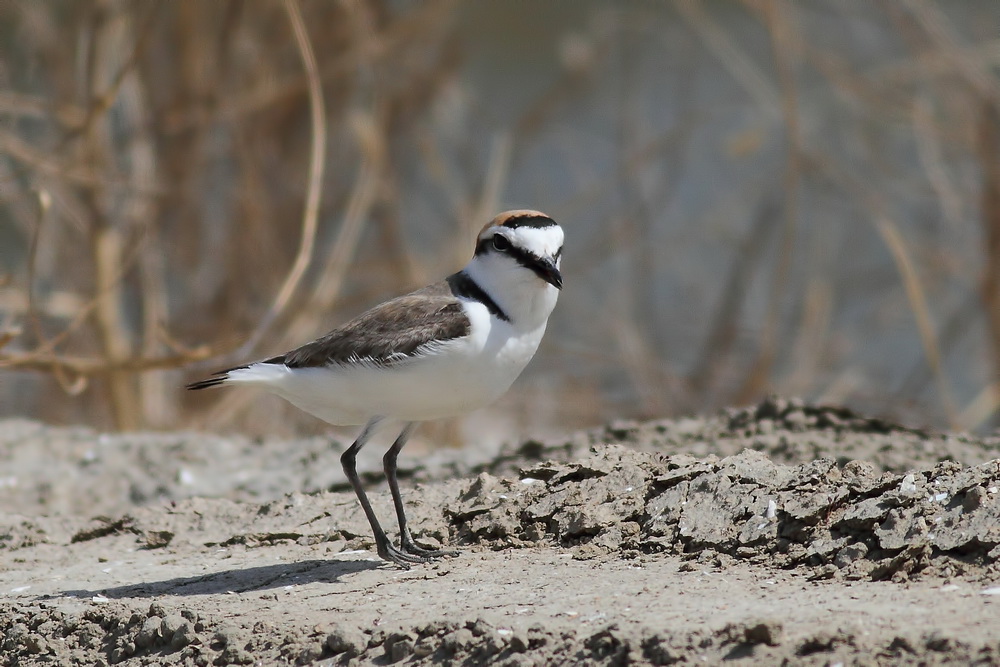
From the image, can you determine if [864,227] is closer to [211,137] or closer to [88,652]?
[211,137]

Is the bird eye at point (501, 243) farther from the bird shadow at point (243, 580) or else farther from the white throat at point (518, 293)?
the bird shadow at point (243, 580)

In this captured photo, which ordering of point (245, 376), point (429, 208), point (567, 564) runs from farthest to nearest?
point (429, 208)
point (245, 376)
point (567, 564)

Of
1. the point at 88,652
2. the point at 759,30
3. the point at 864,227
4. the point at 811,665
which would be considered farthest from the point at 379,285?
the point at 759,30

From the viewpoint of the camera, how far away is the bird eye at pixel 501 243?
Answer: 403 centimetres

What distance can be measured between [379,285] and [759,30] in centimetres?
863

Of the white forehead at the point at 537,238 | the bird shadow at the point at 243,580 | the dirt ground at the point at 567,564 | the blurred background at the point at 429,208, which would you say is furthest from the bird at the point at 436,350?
the blurred background at the point at 429,208

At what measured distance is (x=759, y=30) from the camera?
1568 centimetres

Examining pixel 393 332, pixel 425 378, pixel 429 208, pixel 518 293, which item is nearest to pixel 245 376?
pixel 393 332

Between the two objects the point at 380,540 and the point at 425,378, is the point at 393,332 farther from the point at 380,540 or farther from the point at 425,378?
the point at 380,540

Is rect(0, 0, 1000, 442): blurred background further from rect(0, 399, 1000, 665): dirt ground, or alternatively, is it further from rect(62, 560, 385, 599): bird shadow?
rect(62, 560, 385, 599): bird shadow

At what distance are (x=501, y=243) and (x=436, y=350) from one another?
442mm

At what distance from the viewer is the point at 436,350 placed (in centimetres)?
391

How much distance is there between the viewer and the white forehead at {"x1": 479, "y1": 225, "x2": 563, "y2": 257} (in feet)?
13.0

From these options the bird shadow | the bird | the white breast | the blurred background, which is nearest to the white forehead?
the bird
